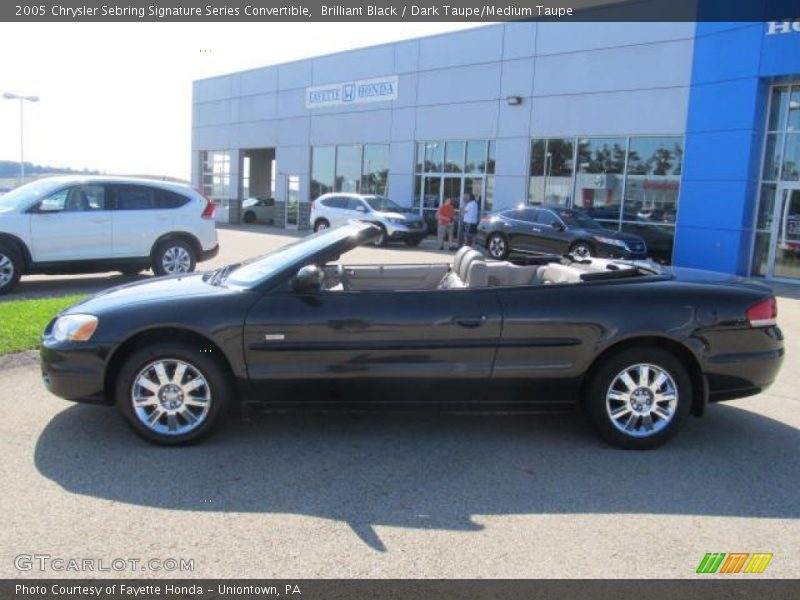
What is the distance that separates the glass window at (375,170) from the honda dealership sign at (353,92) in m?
1.79

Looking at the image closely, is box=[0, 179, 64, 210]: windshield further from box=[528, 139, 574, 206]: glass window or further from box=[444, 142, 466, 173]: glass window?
box=[444, 142, 466, 173]: glass window

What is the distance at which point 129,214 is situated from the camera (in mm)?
10305

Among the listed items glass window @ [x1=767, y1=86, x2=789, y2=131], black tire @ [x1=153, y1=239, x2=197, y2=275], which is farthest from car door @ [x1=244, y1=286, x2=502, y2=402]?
glass window @ [x1=767, y1=86, x2=789, y2=131]

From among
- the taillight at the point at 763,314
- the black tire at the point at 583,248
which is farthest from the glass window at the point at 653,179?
the taillight at the point at 763,314

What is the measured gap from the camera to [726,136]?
637 inches

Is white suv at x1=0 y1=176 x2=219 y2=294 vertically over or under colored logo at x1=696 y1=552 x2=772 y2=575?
over

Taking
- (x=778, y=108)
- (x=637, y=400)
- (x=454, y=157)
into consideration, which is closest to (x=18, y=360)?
(x=637, y=400)

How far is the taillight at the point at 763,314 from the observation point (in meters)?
4.42

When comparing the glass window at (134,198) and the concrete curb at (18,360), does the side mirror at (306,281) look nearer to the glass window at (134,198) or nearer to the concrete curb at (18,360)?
the concrete curb at (18,360)

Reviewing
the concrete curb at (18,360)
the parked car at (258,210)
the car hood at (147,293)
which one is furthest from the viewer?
the parked car at (258,210)

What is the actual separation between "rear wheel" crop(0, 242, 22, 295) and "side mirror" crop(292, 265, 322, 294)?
7.19m

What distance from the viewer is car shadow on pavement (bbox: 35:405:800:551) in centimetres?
355

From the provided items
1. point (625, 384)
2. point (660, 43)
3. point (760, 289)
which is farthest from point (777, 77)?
point (625, 384)

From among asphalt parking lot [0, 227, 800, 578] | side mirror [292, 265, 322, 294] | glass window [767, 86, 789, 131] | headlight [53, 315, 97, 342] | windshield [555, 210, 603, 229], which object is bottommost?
asphalt parking lot [0, 227, 800, 578]
